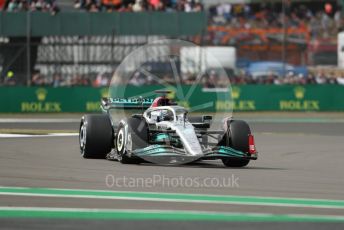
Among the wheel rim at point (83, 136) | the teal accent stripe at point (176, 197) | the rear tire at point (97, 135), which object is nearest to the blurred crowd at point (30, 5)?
the wheel rim at point (83, 136)

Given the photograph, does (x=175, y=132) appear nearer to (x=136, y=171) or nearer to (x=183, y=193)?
(x=136, y=171)

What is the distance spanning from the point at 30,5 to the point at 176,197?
93.4 feet

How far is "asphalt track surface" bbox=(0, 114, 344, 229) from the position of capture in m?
8.16

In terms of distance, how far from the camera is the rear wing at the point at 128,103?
16.1 metres

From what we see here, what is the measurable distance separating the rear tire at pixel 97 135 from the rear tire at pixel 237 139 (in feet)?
7.07

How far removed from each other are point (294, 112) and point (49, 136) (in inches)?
579

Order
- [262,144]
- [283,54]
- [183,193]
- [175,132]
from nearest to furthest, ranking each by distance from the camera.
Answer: [183,193] → [175,132] → [262,144] → [283,54]

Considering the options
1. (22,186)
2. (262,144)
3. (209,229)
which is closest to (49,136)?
(262,144)

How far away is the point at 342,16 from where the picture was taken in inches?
1610

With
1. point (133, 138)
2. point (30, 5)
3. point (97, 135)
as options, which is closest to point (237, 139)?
point (133, 138)

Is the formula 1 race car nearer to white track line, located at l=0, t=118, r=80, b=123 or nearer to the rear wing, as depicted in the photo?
the rear wing

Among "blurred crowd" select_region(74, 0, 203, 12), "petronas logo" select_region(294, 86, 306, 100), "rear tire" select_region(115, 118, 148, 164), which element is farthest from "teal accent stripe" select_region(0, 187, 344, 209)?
→ "blurred crowd" select_region(74, 0, 203, 12)

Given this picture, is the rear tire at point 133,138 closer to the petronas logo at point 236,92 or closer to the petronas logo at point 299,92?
the petronas logo at point 236,92

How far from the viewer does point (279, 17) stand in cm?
4125
